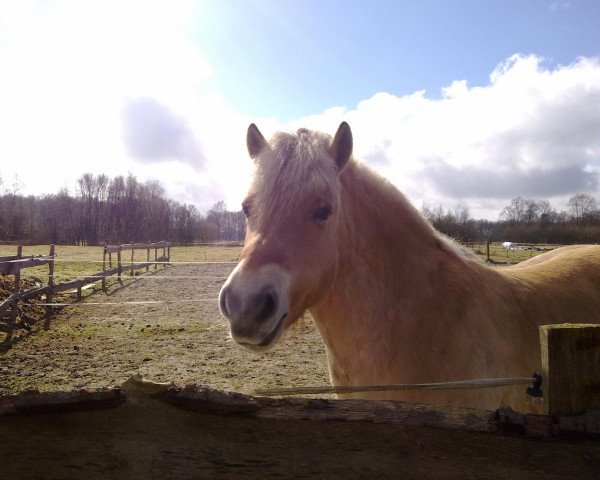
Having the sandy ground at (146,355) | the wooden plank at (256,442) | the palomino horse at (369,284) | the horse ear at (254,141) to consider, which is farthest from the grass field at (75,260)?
the wooden plank at (256,442)

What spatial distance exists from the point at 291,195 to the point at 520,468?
177 centimetres

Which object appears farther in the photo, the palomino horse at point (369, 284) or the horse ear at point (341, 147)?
the horse ear at point (341, 147)

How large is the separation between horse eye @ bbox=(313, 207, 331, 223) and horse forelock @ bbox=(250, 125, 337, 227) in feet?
0.32

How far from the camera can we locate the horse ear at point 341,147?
2727 mm

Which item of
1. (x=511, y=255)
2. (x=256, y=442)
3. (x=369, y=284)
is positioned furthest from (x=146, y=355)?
(x=511, y=255)

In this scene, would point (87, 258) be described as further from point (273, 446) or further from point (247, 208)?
point (273, 446)

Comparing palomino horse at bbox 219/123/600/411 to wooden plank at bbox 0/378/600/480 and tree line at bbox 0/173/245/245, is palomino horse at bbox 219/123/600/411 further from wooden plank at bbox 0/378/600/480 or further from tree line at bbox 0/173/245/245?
tree line at bbox 0/173/245/245

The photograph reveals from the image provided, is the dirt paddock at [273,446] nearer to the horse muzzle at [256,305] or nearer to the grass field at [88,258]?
the horse muzzle at [256,305]

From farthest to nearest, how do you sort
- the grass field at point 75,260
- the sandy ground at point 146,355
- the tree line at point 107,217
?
the tree line at point 107,217
the grass field at point 75,260
the sandy ground at point 146,355

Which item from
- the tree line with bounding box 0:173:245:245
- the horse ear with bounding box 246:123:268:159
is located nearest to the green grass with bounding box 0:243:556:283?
the horse ear with bounding box 246:123:268:159

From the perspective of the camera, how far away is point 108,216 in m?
61.9

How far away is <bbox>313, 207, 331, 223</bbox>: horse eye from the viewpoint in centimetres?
252

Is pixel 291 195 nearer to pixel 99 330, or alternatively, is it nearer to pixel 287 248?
pixel 287 248

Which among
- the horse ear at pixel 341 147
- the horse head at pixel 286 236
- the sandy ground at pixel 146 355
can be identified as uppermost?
the horse ear at pixel 341 147
